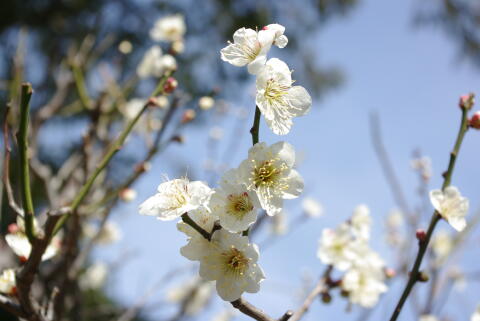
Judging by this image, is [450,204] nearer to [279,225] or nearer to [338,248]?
[338,248]

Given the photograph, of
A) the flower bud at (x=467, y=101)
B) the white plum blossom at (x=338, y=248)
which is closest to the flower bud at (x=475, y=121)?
the flower bud at (x=467, y=101)

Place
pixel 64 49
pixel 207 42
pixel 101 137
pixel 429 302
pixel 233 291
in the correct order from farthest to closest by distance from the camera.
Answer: pixel 207 42
pixel 64 49
pixel 101 137
pixel 429 302
pixel 233 291

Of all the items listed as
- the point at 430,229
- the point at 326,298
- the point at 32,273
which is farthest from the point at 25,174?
the point at 326,298

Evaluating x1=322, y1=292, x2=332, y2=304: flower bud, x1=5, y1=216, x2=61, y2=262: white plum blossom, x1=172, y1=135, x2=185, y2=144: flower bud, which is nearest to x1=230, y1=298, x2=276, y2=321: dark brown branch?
x1=5, y1=216, x2=61, y2=262: white plum blossom

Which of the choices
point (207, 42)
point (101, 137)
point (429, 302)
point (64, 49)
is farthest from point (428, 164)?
point (64, 49)

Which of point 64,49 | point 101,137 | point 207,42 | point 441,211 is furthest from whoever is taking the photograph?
point 207,42

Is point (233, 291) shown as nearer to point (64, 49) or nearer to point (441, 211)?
point (441, 211)

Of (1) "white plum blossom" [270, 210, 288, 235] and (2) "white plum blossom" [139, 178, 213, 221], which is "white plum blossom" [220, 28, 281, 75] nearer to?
(2) "white plum blossom" [139, 178, 213, 221]
